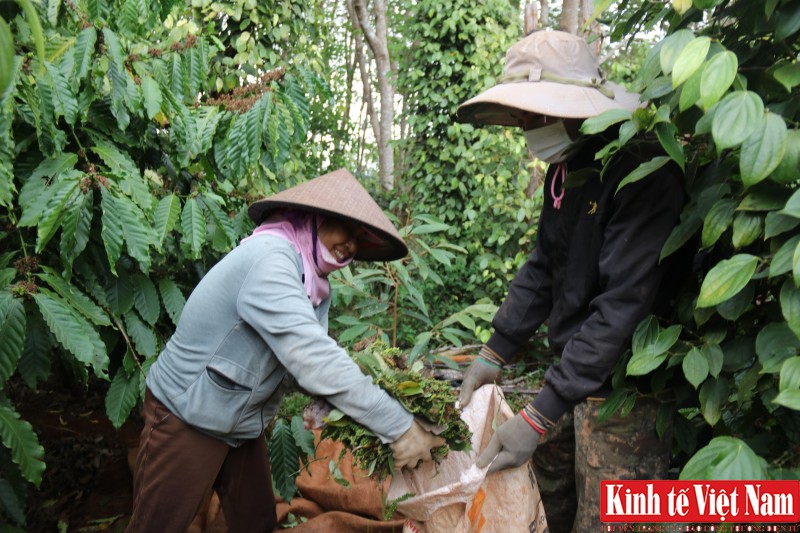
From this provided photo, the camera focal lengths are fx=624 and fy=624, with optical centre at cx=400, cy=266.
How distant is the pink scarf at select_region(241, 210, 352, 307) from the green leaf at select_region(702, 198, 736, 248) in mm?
1078

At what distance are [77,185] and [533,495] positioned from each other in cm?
179

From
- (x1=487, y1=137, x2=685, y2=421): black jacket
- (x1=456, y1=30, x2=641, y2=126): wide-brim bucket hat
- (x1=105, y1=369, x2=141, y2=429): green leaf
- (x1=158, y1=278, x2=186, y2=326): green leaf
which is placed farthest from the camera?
(x1=158, y1=278, x2=186, y2=326): green leaf

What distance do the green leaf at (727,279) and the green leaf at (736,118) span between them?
0.83 feet

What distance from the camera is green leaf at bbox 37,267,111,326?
2045mm

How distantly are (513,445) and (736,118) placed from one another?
1103 millimetres

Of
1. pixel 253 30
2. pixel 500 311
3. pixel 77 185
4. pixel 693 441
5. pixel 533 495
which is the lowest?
pixel 533 495

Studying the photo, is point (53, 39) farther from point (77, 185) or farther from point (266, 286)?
point (266, 286)

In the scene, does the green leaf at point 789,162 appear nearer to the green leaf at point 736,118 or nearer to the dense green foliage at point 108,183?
the green leaf at point 736,118

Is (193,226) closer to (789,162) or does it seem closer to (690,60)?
(690,60)

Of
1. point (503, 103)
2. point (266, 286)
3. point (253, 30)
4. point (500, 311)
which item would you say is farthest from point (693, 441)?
point (253, 30)

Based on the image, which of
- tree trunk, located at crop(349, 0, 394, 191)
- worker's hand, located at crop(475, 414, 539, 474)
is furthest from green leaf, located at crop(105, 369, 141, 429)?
tree trunk, located at crop(349, 0, 394, 191)

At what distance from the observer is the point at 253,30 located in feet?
16.6

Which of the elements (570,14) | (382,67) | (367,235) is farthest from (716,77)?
(382,67)

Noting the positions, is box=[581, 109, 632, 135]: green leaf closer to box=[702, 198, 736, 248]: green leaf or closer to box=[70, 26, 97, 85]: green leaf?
box=[702, 198, 736, 248]: green leaf
